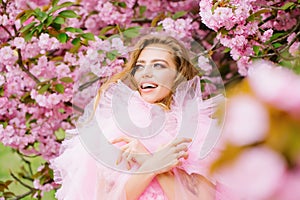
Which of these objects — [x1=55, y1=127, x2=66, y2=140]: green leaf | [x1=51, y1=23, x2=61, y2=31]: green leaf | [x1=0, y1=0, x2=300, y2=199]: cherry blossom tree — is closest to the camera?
[x1=0, y1=0, x2=300, y2=199]: cherry blossom tree

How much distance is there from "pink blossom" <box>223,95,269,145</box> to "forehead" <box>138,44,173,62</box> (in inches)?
48.5

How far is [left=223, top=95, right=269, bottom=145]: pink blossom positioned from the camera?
334 mm

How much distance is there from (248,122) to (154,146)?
1.15 m

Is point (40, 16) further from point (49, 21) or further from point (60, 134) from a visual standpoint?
point (60, 134)

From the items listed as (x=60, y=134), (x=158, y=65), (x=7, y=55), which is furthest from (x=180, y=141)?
(x=60, y=134)

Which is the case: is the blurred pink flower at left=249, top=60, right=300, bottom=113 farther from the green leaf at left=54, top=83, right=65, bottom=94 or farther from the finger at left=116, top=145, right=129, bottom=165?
the green leaf at left=54, top=83, right=65, bottom=94

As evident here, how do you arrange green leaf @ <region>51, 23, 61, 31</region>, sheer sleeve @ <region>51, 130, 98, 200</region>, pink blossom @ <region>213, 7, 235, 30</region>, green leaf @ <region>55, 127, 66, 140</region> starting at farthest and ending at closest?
green leaf @ <region>55, 127, 66, 140</region> → green leaf @ <region>51, 23, 61, 31</region> → pink blossom @ <region>213, 7, 235, 30</region> → sheer sleeve @ <region>51, 130, 98, 200</region>

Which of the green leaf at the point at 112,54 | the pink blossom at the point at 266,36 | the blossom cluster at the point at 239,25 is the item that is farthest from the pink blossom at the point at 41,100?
the pink blossom at the point at 266,36

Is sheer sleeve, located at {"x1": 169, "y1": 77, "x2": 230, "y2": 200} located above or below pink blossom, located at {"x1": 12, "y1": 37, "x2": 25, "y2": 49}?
above

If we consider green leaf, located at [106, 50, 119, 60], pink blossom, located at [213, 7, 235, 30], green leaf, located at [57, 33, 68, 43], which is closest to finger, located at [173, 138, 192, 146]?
pink blossom, located at [213, 7, 235, 30]

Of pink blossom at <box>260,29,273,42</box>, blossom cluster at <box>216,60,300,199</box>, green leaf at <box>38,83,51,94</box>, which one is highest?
blossom cluster at <box>216,60,300,199</box>

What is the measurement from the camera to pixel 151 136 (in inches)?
59.0

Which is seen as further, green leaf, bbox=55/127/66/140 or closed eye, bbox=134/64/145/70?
green leaf, bbox=55/127/66/140

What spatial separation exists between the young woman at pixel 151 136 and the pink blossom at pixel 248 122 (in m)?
1.06
